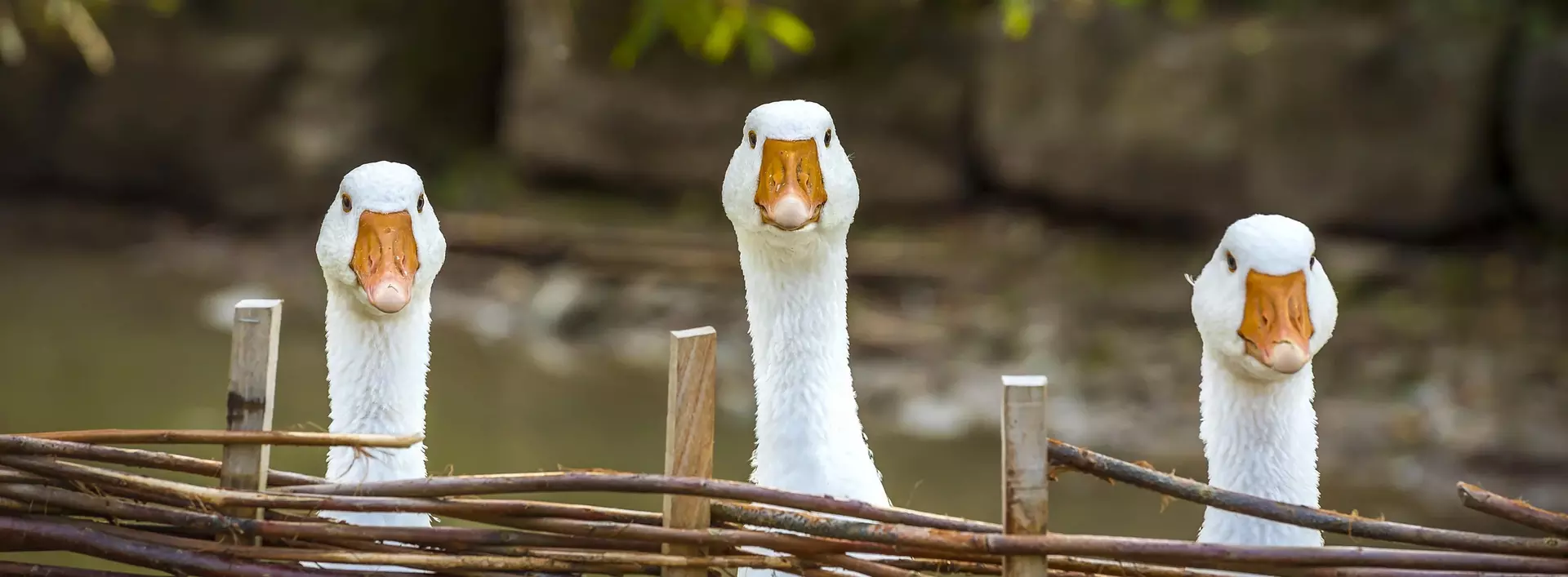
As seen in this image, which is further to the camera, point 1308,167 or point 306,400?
point 1308,167

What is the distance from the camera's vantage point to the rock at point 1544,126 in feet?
23.2

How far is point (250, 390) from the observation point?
1.90m

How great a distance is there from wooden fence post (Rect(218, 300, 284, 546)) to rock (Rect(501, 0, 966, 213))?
673cm

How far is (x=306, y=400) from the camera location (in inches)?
238

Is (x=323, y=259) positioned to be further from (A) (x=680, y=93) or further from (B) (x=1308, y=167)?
(A) (x=680, y=93)

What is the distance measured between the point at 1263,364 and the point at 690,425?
2.56 ft

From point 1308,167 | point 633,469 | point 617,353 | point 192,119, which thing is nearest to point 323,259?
point 633,469

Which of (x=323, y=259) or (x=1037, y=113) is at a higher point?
(x=1037, y=113)

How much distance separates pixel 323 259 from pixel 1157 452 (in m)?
3.82

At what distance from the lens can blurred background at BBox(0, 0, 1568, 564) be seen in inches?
223

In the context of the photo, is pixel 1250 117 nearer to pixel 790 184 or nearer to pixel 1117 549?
pixel 790 184

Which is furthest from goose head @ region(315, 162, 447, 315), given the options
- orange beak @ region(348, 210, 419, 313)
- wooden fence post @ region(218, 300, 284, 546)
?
wooden fence post @ region(218, 300, 284, 546)

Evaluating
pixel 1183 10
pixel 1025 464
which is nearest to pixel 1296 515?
pixel 1025 464

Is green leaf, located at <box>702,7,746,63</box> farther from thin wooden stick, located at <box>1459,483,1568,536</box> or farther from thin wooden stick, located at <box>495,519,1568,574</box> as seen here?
thin wooden stick, located at <box>1459,483,1568,536</box>
